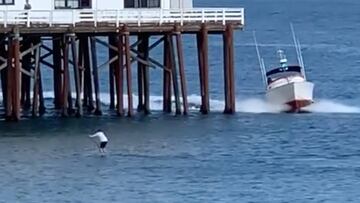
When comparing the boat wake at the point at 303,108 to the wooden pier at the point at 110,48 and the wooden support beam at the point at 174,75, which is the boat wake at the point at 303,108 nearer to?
the wooden pier at the point at 110,48

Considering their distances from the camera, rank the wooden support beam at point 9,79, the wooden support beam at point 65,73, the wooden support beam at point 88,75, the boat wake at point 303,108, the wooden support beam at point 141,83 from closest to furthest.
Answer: the wooden support beam at point 9,79
the wooden support beam at point 65,73
the wooden support beam at point 88,75
the wooden support beam at point 141,83
the boat wake at point 303,108

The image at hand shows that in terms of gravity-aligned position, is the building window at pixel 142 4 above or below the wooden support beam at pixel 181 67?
above

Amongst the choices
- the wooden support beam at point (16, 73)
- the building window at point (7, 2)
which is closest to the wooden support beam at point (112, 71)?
the building window at point (7, 2)

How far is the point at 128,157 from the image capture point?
62.8 metres

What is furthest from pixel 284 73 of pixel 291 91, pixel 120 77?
pixel 120 77

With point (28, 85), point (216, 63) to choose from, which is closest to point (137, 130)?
point (28, 85)

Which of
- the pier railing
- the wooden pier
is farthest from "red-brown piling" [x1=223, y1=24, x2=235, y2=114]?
the pier railing

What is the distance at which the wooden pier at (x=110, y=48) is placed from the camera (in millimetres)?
71500

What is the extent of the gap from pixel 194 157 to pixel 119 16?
1091cm

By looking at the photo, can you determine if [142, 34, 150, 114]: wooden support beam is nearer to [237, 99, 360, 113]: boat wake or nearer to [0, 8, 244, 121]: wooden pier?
[0, 8, 244, 121]: wooden pier

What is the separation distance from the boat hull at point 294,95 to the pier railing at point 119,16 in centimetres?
647

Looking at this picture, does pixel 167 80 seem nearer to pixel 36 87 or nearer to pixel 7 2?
pixel 36 87

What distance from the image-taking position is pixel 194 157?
63.4m

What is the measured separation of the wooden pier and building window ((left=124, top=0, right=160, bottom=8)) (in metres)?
0.63
